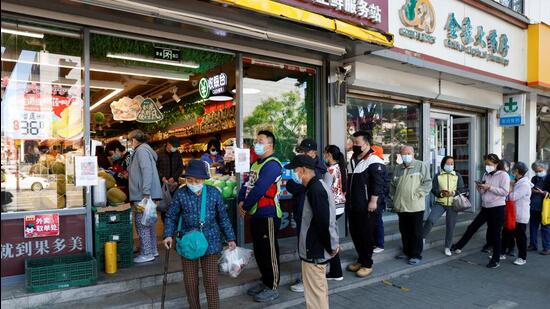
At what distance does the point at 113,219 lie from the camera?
5312mm

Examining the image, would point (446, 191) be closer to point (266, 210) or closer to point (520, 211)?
point (520, 211)

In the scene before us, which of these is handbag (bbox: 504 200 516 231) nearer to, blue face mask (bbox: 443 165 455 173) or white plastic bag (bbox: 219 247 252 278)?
blue face mask (bbox: 443 165 455 173)

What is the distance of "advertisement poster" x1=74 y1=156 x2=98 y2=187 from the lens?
499 cm

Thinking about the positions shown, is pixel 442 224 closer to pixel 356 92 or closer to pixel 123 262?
pixel 356 92

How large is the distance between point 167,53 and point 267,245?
11.5 ft

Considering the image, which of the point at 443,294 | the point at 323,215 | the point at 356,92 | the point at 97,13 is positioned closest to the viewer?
the point at 323,215


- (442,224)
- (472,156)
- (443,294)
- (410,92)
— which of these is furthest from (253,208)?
(472,156)

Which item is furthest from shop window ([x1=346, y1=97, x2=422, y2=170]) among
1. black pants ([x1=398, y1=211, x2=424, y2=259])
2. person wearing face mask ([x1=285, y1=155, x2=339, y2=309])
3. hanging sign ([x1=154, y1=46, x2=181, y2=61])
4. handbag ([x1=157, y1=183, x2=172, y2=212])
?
person wearing face mask ([x1=285, y1=155, x2=339, y2=309])

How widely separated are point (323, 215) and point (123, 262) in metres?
2.98

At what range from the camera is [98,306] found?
4395 millimetres

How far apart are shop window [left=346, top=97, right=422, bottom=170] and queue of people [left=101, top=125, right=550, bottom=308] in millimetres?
2316

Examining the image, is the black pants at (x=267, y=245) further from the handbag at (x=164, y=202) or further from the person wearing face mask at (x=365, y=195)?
the handbag at (x=164, y=202)

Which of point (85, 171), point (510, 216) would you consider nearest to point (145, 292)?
point (85, 171)

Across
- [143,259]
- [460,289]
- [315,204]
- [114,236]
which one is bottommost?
[460,289]
